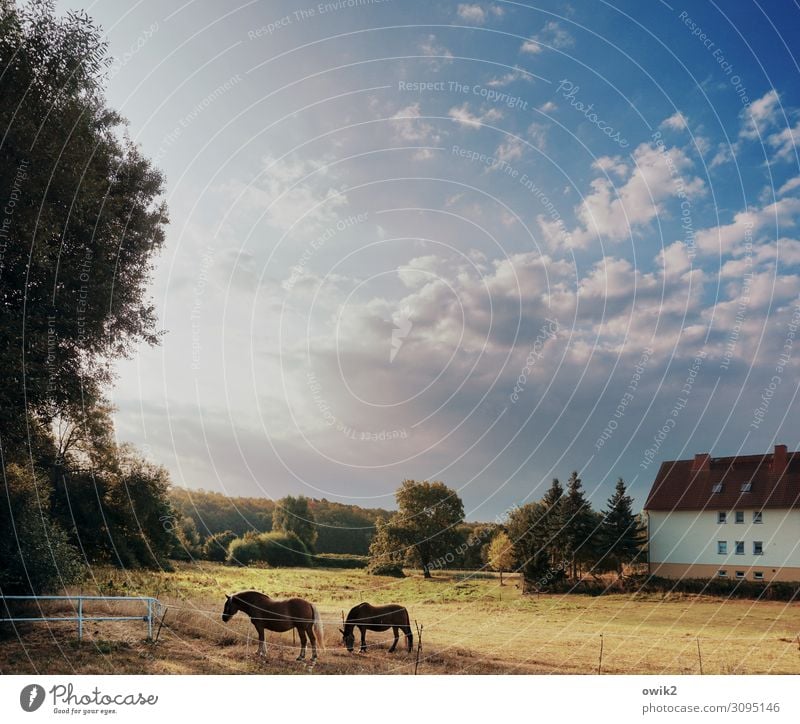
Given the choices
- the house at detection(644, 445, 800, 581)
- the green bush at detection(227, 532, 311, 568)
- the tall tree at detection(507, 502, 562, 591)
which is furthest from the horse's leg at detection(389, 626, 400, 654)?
the house at detection(644, 445, 800, 581)

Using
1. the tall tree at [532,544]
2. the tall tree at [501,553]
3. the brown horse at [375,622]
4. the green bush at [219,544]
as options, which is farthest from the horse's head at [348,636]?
the tall tree at [532,544]

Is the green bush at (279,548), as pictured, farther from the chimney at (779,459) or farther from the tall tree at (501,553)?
the chimney at (779,459)

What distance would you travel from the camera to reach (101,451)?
9625 millimetres

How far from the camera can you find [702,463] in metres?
23.3

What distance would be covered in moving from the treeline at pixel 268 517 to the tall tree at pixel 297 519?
0.05 feet

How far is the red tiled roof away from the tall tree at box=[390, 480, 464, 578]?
45.3 ft

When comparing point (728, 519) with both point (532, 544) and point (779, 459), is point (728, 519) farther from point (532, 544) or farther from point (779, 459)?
point (532, 544)

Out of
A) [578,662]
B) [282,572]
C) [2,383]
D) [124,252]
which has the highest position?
[124,252]

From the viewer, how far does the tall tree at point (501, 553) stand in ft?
33.9

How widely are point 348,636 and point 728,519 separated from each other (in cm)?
1763
